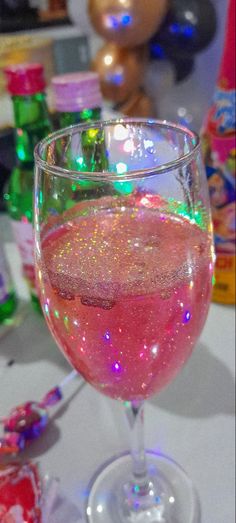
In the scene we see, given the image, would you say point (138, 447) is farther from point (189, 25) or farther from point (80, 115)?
point (189, 25)

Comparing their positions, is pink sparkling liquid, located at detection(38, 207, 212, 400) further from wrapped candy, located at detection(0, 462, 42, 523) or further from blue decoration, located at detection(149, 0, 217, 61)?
blue decoration, located at detection(149, 0, 217, 61)

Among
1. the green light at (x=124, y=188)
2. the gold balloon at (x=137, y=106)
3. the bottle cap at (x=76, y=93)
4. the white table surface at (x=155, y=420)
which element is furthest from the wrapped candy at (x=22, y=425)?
the gold balloon at (x=137, y=106)

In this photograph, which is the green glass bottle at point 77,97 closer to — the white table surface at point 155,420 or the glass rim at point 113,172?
the glass rim at point 113,172

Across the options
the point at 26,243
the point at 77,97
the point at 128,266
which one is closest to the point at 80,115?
the point at 77,97

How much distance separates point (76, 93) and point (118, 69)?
72 centimetres

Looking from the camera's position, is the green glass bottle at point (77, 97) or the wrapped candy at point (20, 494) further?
the green glass bottle at point (77, 97)

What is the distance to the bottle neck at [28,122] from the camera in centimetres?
66

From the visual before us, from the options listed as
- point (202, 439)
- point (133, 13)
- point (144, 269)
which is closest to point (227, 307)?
point (202, 439)

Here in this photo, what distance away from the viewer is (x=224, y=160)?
0.65m

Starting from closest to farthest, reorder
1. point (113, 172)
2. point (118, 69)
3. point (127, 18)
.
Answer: point (113, 172) < point (127, 18) < point (118, 69)

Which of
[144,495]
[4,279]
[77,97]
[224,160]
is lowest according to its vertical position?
[144,495]

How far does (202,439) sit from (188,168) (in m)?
0.28

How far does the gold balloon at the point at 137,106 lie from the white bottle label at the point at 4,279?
0.72m

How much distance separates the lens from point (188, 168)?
0.38 m
